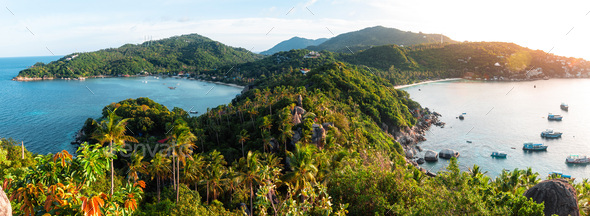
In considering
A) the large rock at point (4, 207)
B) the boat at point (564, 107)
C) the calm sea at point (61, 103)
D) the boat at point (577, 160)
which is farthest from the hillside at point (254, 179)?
the boat at point (564, 107)

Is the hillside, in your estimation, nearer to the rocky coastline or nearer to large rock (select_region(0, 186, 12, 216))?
large rock (select_region(0, 186, 12, 216))

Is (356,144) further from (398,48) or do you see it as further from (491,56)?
(491,56)

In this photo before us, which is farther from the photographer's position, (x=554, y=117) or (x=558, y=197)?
(x=554, y=117)

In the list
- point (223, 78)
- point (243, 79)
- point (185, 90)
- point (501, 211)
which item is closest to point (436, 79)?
point (243, 79)

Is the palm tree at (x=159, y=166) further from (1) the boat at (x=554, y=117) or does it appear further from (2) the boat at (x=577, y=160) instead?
(1) the boat at (x=554, y=117)

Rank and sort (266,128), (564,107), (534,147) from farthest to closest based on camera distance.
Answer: (564,107), (534,147), (266,128)

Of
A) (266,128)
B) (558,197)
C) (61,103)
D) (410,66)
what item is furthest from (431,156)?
(61,103)

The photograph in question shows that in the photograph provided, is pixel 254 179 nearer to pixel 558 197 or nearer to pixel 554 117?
pixel 558 197

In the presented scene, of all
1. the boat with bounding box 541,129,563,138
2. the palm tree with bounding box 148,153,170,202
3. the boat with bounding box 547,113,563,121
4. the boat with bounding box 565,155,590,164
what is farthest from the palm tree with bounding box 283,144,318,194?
the boat with bounding box 547,113,563,121
